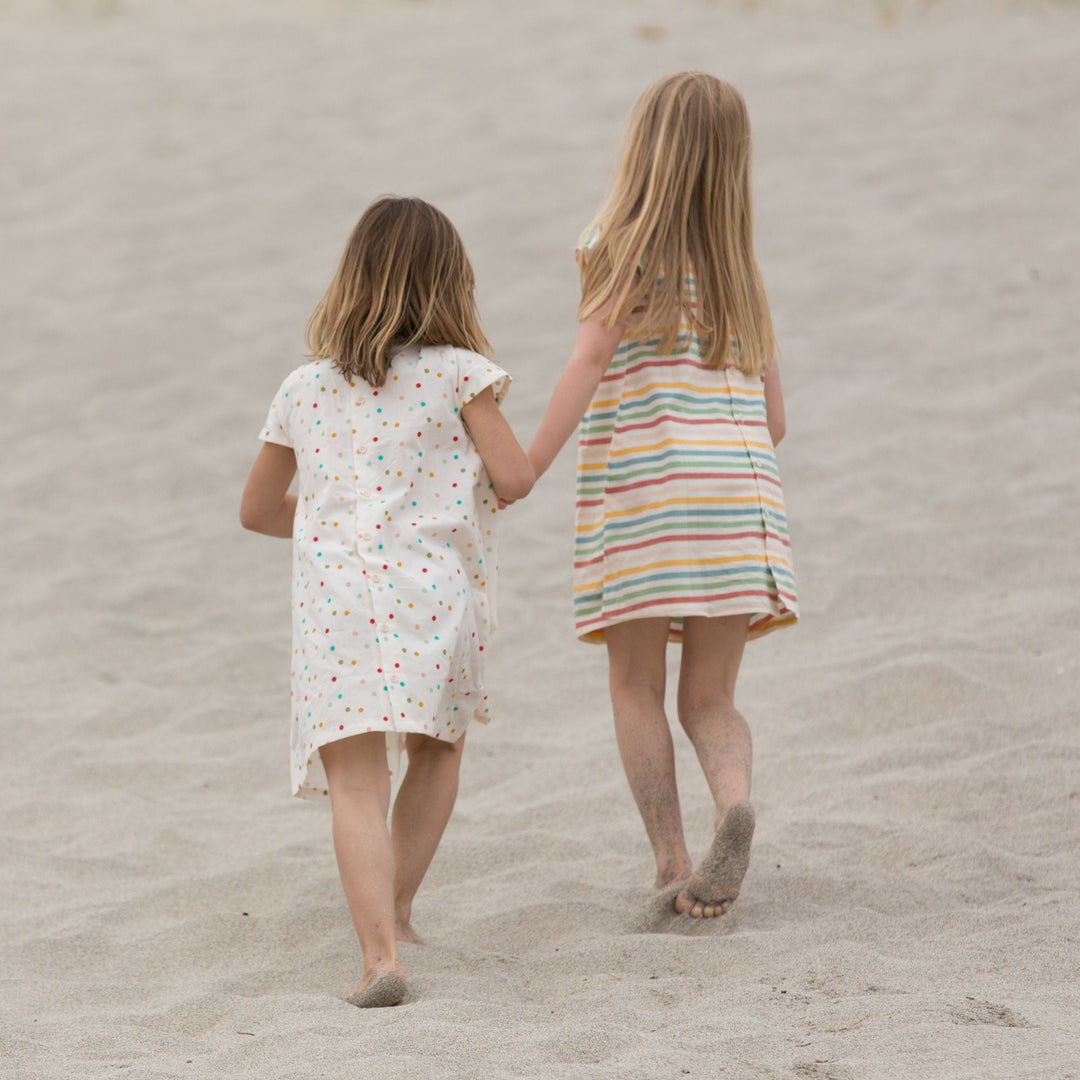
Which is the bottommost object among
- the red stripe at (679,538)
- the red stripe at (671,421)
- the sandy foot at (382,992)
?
the sandy foot at (382,992)

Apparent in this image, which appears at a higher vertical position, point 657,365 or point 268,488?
point 657,365

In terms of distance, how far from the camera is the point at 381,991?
286 centimetres

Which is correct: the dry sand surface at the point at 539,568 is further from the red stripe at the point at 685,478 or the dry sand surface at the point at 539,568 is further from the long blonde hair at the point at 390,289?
the long blonde hair at the point at 390,289

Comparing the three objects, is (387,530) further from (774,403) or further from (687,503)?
(774,403)

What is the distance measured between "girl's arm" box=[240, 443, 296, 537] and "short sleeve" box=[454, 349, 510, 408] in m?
0.38

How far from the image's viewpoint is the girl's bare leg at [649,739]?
338cm

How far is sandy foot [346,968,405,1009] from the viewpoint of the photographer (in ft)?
9.39

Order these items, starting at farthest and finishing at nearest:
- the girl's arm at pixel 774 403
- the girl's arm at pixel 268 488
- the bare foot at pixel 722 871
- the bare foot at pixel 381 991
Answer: the girl's arm at pixel 774 403 → the girl's arm at pixel 268 488 → the bare foot at pixel 722 871 → the bare foot at pixel 381 991

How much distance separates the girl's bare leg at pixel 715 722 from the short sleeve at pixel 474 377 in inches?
27.2

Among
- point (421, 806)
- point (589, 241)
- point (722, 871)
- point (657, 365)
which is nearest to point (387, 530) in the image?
point (421, 806)

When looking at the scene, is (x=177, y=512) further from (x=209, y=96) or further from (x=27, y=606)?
(x=209, y=96)

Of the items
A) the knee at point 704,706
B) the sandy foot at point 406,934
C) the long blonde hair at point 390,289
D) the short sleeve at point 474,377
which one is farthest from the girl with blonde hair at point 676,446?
the sandy foot at point 406,934

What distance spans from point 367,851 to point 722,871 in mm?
695

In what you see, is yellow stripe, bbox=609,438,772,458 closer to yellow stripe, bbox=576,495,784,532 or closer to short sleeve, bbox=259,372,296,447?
yellow stripe, bbox=576,495,784,532
